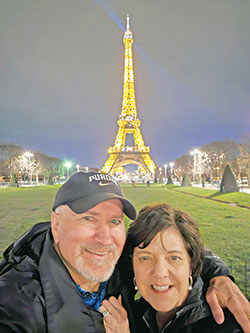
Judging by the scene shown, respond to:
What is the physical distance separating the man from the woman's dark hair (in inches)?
5.3

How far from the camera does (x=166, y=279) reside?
6.96ft

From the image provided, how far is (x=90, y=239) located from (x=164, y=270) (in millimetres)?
598

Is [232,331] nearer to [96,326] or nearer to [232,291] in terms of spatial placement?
[232,291]

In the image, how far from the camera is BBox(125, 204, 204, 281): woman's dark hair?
89.0 inches

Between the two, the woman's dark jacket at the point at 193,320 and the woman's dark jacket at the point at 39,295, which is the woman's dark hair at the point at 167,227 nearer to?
the woman's dark jacket at the point at 193,320

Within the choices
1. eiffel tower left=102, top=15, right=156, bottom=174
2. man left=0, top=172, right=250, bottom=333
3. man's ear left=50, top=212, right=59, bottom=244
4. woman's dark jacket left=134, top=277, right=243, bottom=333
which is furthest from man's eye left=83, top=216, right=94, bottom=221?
eiffel tower left=102, top=15, right=156, bottom=174

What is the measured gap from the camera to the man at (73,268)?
1.70 meters

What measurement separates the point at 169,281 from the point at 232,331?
51 centimetres

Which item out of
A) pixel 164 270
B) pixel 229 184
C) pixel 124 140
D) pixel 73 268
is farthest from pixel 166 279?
pixel 124 140

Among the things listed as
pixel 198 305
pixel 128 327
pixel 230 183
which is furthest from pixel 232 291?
pixel 230 183

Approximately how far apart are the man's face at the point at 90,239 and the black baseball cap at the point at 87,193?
6 cm

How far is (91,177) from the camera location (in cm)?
234

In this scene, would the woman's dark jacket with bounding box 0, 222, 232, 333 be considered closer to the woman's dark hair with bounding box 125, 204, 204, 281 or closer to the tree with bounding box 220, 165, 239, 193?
the woman's dark hair with bounding box 125, 204, 204, 281

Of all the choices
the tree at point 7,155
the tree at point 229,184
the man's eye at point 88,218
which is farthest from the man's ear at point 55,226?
the tree at point 7,155
